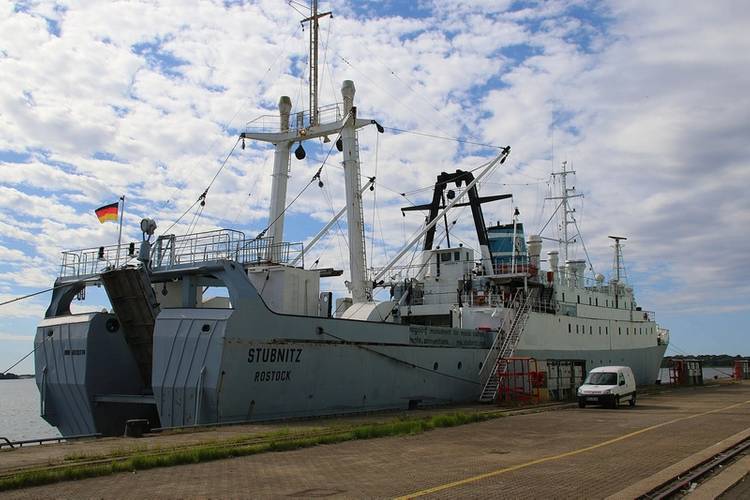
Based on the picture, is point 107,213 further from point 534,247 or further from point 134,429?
point 534,247

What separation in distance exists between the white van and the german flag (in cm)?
1657

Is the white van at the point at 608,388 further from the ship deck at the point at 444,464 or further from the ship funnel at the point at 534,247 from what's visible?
the ship funnel at the point at 534,247

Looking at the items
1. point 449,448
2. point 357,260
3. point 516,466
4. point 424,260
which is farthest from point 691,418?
point 424,260

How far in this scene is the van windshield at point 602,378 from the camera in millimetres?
22688

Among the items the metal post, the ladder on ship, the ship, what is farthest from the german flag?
the ladder on ship

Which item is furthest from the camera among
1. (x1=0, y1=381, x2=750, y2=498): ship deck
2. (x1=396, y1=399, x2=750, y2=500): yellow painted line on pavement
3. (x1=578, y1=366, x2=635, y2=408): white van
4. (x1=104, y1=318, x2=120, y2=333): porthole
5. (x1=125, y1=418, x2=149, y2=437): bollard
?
(x1=578, y1=366, x2=635, y2=408): white van

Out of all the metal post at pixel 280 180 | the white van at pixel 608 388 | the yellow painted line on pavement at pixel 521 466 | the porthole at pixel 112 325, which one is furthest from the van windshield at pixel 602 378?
the porthole at pixel 112 325

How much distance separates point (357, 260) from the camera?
25312 mm

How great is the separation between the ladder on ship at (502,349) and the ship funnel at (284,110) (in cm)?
1260

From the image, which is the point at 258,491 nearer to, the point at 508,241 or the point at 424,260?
the point at 424,260

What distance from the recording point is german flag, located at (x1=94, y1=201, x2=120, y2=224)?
20.6 m

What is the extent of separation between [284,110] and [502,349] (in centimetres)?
1351

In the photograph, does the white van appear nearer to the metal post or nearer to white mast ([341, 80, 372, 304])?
white mast ([341, 80, 372, 304])

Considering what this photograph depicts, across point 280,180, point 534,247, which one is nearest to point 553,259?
point 534,247
